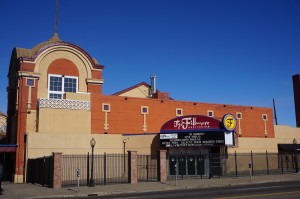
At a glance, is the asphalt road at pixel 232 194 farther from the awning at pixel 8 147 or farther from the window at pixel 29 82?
the window at pixel 29 82

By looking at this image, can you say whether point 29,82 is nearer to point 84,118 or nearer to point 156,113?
point 84,118

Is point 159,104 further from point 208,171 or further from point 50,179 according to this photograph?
point 50,179

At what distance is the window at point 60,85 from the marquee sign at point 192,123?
462 inches

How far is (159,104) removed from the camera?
43.0 m

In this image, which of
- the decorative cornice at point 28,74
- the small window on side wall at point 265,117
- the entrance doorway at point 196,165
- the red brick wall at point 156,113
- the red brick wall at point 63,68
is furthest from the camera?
the small window on side wall at point 265,117

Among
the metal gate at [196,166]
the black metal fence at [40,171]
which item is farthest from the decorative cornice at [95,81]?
the metal gate at [196,166]

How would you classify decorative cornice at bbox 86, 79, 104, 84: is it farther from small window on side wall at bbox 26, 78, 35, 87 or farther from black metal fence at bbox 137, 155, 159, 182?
black metal fence at bbox 137, 155, 159, 182

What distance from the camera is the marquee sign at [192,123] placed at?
36.0 meters

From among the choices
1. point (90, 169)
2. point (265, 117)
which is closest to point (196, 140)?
point (90, 169)

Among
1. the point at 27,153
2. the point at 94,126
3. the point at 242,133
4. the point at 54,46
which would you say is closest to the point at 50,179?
the point at 27,153

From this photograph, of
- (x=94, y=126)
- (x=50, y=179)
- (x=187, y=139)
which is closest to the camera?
(x=50, y=179)

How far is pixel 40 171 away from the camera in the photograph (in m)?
30.3

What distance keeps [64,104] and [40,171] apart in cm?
822

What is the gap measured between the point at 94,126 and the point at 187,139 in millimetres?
9971
